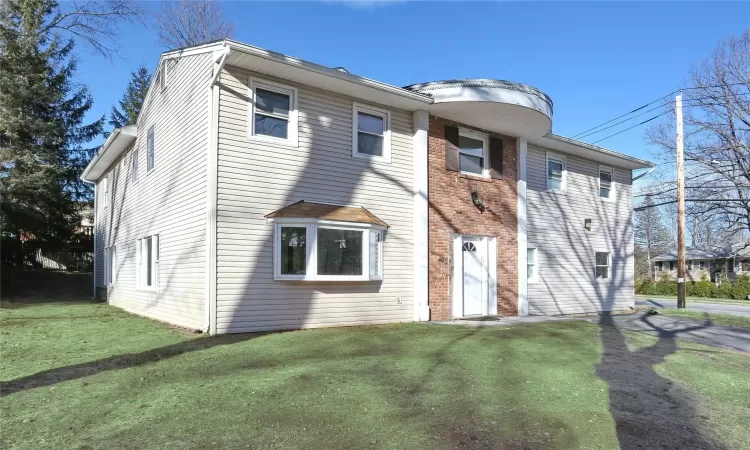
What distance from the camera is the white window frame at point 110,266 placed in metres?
15.9

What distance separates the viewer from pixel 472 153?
40.8ft

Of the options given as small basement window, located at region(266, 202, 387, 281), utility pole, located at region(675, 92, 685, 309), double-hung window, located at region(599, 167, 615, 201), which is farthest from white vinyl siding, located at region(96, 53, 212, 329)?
utility pole, located at region(675, 92, 685, 309)

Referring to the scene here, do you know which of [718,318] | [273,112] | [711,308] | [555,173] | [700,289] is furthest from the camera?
[700,289]

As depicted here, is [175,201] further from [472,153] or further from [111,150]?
[472,153]

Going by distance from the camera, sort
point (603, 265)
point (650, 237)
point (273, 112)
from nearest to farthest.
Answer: point (273, 112), point (603, 265), point (650, 237)

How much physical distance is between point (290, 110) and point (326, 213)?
6.82 feet

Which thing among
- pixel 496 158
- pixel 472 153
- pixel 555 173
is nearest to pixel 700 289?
pixel 555 173

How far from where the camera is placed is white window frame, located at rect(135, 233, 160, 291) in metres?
11.5

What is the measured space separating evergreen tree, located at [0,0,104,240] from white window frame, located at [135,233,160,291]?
27.0ft

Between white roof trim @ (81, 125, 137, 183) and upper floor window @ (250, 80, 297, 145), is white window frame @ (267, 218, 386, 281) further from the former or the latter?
white roof trim @ (81, 125, 137, 183)

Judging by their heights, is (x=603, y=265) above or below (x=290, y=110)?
below

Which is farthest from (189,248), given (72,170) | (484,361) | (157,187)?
(72,170)

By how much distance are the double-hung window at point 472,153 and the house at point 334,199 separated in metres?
0.04

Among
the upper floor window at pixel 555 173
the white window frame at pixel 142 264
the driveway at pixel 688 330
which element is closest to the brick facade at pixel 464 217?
the upper floor window at pixel 555 173
